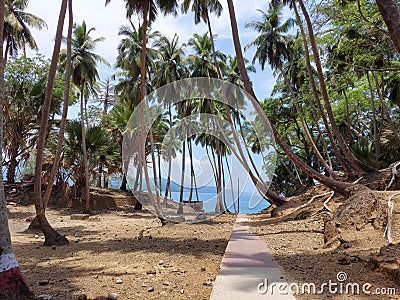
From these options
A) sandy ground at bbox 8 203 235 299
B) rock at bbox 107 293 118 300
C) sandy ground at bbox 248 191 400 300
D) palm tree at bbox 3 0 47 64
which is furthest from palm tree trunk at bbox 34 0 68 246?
palm tree at bbox 3 0 47 64

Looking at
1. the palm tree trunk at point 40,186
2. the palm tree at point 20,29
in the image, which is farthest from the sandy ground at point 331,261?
the palm tree at point 20,29

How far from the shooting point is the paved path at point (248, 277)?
3357 mm

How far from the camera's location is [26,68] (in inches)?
720

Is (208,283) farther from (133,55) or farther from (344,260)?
(133,55)

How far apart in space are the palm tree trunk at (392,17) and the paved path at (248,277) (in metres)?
3.72

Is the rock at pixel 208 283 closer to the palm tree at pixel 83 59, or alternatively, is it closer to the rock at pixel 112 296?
the rock at pixel 112 296

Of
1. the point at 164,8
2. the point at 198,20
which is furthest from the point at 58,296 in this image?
the point at 198,20

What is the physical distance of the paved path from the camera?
11.0 ft

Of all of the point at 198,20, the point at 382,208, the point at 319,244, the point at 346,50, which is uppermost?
the point at 198,20

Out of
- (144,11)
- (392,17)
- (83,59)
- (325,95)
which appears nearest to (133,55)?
(83,59)

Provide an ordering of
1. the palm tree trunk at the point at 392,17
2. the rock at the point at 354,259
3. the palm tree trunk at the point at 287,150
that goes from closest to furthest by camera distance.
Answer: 1. the palm tree trunk at the point at 392,17
2. the rock at the point at 354,259
3. the palm tree trunk at the point at 287,150

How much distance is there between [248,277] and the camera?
3980mm

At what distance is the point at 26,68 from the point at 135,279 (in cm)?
1797

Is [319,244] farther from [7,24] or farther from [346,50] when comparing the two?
[7,24]
